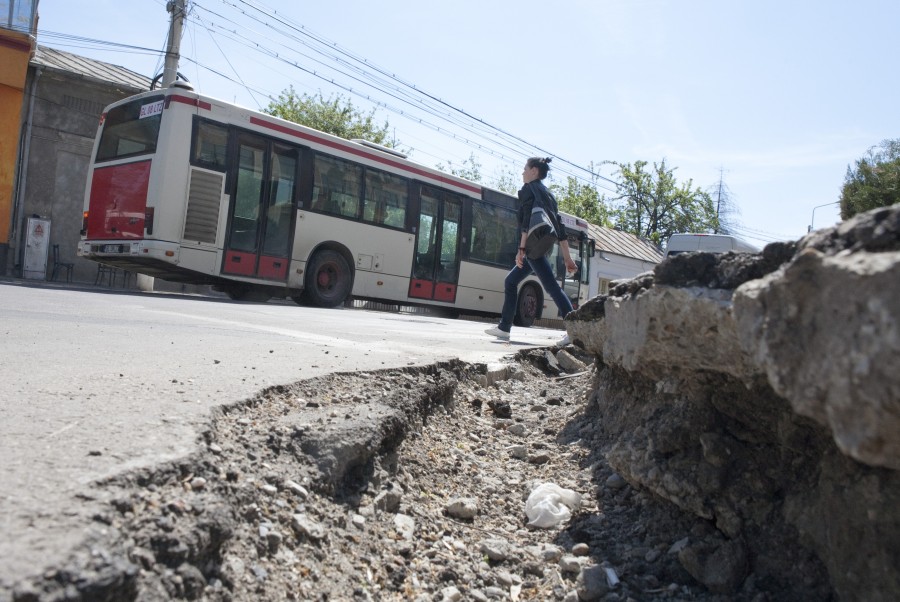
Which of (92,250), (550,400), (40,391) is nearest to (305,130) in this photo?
(92,250)

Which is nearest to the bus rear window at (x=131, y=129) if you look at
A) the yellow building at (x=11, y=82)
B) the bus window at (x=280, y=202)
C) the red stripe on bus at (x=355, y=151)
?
the red stripe on bus at (x=355, y=151)

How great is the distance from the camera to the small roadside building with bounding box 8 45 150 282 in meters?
17.5

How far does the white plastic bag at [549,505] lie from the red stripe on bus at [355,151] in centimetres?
931

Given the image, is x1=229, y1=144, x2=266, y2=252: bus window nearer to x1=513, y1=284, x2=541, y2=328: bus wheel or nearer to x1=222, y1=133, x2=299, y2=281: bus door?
x1=222, y1=133, x2=299, y2=281: bus door

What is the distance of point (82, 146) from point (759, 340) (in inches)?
785

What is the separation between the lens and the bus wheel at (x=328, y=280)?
456 inches

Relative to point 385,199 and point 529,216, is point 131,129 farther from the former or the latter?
point 529,216

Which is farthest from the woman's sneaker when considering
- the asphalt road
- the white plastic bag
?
the white plastic bag

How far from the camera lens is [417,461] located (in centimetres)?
274

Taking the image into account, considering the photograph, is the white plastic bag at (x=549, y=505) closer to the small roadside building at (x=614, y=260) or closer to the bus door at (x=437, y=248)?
the bus door at (x=437, y=248)

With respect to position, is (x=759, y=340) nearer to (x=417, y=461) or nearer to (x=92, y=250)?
(x=417, y=461)

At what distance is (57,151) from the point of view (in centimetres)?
1791

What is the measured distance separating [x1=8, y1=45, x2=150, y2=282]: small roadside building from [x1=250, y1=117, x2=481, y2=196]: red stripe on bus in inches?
366

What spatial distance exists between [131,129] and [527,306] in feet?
26.7
